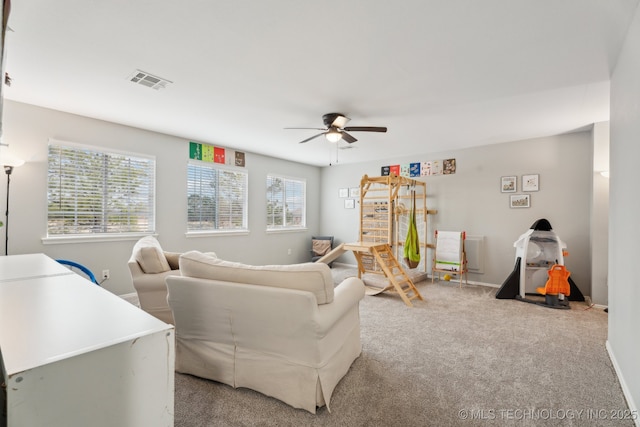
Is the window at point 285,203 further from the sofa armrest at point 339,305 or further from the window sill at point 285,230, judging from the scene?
the sofa armrest at point 339,305

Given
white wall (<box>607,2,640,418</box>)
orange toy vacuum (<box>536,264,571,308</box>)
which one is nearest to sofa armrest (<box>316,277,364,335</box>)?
white wall (<box>607,2,640,418</box>)

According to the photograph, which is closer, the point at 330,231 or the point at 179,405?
the point at 179,405

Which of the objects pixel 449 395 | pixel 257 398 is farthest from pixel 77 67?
pixel 449 395

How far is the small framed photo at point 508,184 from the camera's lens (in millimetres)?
4949

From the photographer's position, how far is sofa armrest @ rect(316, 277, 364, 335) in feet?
5.83

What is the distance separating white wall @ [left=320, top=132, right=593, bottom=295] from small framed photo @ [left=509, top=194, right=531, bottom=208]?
0.06m

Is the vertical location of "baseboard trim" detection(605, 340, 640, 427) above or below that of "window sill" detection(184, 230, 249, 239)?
below

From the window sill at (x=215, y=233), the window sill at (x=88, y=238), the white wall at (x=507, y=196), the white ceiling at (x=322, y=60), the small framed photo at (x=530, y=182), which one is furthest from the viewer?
the window sill at (x=215, y=233)

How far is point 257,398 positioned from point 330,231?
5578mm

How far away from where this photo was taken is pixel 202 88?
304 centimetres

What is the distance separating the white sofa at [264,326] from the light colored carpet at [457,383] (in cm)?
12

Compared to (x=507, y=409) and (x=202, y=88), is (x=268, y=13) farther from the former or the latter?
(x=507, y=409)

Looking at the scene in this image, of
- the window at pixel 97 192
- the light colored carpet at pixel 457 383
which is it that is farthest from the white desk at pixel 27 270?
the window at pixel 97 192

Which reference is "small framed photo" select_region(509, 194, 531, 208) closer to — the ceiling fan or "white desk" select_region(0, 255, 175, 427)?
the ceiling fan
